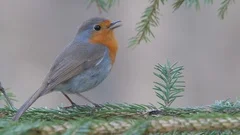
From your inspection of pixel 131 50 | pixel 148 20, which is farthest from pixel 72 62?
pixel 131 50

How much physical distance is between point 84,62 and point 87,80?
173mm

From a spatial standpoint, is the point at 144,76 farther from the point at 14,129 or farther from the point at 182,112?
the point at 14,129

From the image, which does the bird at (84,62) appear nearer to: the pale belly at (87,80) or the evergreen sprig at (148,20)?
the pale belly at (87,80)

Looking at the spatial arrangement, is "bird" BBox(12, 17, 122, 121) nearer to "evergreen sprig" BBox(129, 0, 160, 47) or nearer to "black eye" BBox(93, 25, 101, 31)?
"black eye" BBox(93, 25, 101, 31)

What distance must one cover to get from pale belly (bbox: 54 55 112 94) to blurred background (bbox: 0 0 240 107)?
2.36 m

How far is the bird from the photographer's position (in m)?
3.48

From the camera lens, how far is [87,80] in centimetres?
362

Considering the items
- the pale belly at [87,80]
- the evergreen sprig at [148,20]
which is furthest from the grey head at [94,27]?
the evergreen sprig at [148,20]

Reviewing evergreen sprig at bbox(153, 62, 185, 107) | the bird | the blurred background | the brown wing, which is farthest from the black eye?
the blurred background

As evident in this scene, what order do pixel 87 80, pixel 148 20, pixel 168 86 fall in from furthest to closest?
pixel 87 80 < pixel 148 20 < pixel 168 86

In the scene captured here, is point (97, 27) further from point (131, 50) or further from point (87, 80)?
point (131, 50)

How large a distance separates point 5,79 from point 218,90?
2.27 m

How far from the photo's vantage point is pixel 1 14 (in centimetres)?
694

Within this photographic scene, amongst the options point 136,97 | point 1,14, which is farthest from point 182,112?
point 1,14
